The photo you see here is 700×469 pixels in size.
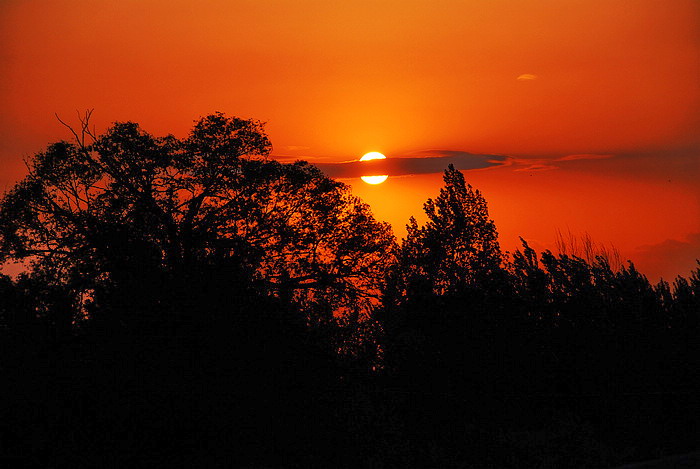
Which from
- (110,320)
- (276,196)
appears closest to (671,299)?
(276,196)

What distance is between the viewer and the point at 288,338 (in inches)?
868

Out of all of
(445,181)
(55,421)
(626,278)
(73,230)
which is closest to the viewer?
(55,421)

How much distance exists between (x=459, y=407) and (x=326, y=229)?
1146 centimetres

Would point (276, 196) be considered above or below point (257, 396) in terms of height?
above

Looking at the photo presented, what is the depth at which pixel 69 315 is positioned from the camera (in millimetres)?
21531

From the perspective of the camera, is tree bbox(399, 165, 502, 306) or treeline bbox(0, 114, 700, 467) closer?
treeline bbox(0, 114, 700, 467)

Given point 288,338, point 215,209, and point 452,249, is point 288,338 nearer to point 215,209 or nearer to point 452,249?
point 215,209

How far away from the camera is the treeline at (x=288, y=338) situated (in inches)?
774

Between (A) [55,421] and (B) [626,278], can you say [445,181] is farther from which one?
(A) [55,421]

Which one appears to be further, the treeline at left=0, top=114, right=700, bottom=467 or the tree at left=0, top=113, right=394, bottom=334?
the tree at left=0, top=113, right=394, bottom=334

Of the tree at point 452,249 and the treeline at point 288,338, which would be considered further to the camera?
the tree at point 452,249

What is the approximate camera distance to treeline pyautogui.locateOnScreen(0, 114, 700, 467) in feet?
64.5

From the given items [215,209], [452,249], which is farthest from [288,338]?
[452,249]

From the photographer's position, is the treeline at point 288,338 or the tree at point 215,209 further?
the tree at point 215,209
